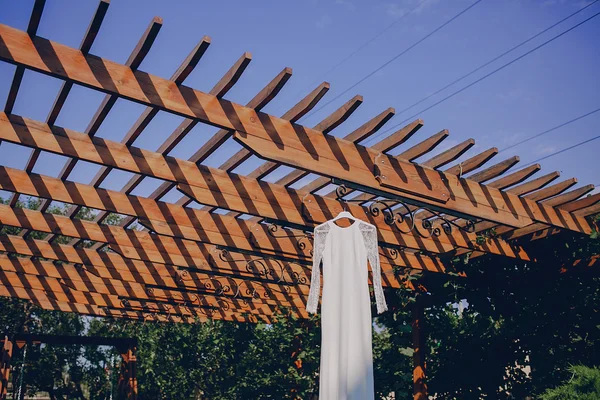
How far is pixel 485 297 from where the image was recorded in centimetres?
607

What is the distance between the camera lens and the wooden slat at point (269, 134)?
3025mm

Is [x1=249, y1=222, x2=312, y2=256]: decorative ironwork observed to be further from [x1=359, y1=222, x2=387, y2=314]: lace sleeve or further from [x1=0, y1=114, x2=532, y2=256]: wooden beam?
[x1=359, y1=222, x2=387, y2=314]: lace sleeve

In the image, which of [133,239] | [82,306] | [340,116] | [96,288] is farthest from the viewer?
[82,306]

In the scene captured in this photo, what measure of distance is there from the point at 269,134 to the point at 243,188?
1.17 m

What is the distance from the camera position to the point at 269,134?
367 cm

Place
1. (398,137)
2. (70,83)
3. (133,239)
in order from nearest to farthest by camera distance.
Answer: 1. (70,83)
2. (398,137)
3. (133,239)

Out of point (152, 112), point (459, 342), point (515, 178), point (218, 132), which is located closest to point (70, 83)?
point (152, 112)

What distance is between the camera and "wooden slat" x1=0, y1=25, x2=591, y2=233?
9.93 ft

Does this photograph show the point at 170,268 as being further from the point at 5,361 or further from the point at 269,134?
the point at 269,134

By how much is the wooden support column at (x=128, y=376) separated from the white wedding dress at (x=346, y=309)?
26.6ft

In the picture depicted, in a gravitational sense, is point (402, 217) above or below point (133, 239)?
below

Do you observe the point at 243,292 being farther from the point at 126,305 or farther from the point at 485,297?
the point at 485,297

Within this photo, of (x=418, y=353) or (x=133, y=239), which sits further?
(x=418, y=353)

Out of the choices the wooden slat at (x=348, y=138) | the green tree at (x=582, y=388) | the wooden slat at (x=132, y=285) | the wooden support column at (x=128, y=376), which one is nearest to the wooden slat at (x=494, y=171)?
the wooden slat at (x=348, y=138)
